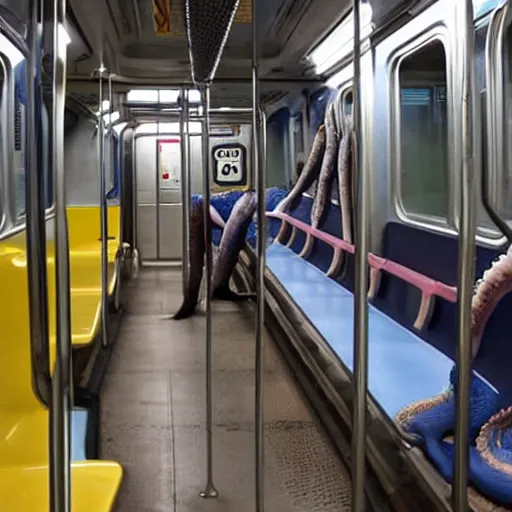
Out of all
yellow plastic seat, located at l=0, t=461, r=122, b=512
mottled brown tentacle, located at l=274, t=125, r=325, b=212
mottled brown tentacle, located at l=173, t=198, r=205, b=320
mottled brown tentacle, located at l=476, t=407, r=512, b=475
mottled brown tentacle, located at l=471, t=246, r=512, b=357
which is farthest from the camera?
mottled brown tentacle, located at l=173, t=198, r=205, b=320

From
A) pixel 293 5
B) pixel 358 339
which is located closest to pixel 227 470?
pixel 358 339

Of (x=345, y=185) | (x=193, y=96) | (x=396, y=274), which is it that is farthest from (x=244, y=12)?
(x=396, y=274)

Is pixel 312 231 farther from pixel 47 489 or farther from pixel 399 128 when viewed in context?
pixel 47 489

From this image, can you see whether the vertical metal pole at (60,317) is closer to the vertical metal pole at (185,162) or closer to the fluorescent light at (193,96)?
the vertical metal pole at (185,162)

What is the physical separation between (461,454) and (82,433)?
2079mm

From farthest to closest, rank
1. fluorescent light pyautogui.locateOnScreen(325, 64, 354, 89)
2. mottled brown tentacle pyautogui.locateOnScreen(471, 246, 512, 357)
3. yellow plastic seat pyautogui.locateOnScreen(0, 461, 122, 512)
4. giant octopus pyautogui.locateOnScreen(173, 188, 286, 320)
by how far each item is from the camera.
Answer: giant octopus pyautogui.locateOnScreen(173, 188, 286, 320), fluorescent light pyautogui.locateOnScreen(325, 64, 354, 89), mottled brown tentacle pyautogui.locateOnScreen(471, 246, 512, 357), yellow plastic seat pyautogui.locateOnScreen(0, 461, 122, 512)

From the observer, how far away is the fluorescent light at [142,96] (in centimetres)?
485

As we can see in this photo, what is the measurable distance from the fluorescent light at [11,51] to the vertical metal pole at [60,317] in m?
1.01

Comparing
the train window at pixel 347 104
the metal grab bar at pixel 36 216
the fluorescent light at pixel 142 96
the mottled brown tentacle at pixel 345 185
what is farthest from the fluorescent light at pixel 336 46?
the metal grab bar at pixel 36 216

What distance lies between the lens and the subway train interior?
49.1 inches

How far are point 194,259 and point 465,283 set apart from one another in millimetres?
4331

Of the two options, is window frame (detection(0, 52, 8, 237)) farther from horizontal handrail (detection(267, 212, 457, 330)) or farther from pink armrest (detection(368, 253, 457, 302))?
pink armrest (detection(368, 253, 457, 302))

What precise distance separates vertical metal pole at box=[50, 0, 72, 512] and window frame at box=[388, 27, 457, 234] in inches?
95.0

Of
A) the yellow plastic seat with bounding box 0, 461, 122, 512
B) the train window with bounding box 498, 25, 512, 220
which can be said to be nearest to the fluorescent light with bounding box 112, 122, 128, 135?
the train window with bounding box 498, 25, 512, 220
